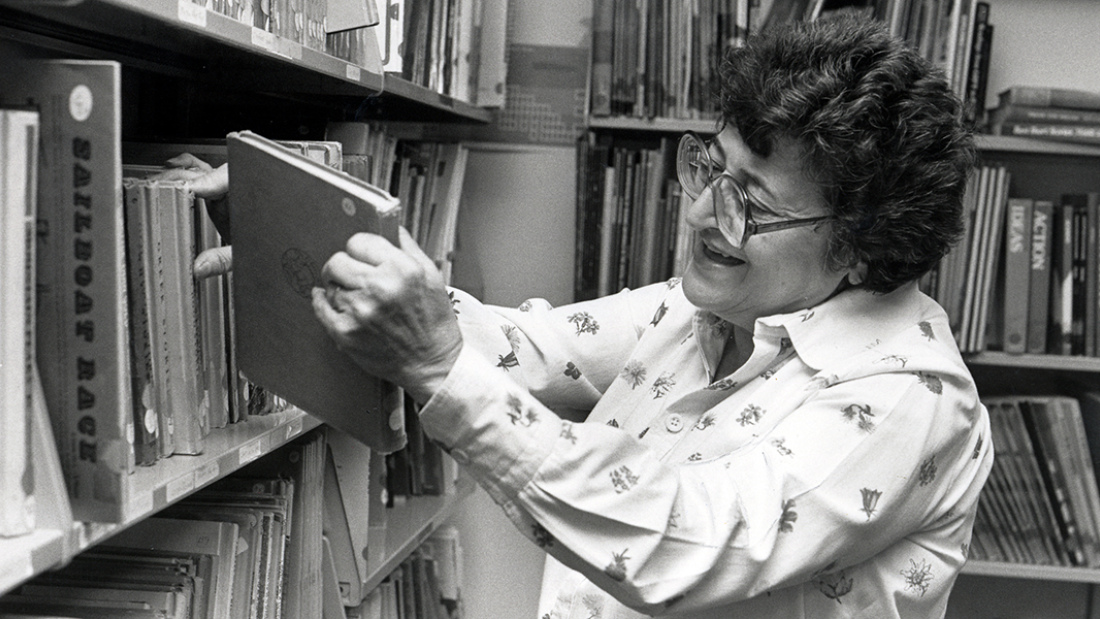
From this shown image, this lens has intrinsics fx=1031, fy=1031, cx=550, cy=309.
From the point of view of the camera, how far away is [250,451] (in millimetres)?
1127

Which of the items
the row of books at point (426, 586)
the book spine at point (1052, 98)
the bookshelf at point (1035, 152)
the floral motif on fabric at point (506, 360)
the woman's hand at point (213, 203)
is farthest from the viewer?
the bookshelf at point (1035, 152)

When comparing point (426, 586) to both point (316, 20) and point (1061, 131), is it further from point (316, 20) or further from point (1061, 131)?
point (1061, 131)

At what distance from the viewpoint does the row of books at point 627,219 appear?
2.17 metres

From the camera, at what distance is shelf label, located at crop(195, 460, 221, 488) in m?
1.00

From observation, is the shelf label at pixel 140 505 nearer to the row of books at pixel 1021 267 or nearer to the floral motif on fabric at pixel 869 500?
the floral motif on fabric at pixel 869 500

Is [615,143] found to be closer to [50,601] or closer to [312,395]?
[312,395]

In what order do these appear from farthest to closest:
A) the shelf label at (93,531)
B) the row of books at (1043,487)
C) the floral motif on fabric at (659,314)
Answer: the row of books at (1043,487), the floral motif on fabric at (659,314), the shelf label at (93,531)

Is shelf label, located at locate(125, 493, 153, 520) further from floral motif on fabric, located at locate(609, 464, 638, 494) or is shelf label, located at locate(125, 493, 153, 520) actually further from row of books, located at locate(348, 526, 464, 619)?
row of books, located at locate(348, 526, 464, 619)

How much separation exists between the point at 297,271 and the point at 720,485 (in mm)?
453

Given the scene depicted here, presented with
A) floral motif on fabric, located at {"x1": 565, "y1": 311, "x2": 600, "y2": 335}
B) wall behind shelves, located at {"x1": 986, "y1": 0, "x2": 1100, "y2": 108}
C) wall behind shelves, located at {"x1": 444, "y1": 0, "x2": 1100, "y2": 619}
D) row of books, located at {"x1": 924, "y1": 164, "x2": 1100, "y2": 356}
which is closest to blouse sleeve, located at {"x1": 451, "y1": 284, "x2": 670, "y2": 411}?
floral motif on fabric, located at {"x1": 565, "y1": 311, "x2": 600, "y2": 335}

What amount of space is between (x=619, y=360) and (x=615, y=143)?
0.99 m

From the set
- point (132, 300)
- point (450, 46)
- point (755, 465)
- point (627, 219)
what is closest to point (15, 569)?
point (132, 300)

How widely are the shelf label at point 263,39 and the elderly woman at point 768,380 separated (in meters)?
0.30

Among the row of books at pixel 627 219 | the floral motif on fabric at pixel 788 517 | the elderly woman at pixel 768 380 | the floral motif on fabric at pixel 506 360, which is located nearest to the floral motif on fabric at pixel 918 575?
the elderly woman at pixel 768 380
